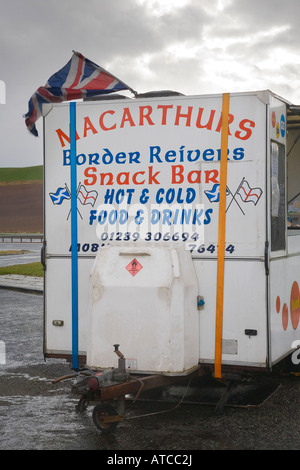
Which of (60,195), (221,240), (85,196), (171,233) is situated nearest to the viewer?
(221,240)

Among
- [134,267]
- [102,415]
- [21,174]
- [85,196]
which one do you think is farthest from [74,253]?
[21,174]

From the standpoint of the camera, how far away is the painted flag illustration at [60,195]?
22.9 feet

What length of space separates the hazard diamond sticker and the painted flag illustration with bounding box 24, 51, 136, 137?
6.88 ft

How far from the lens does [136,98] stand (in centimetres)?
691

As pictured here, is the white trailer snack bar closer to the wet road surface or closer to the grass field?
the wet road surface

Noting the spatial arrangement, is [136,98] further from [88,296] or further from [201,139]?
[88,296]

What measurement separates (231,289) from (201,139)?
1479mm

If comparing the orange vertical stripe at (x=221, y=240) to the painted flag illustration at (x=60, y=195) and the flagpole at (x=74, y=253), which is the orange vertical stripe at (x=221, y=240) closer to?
the flagpole at (x=74, y=253)

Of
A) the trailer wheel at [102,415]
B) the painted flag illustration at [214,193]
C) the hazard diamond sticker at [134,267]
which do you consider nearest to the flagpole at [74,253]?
the hazard diamond sticker at [134,267]

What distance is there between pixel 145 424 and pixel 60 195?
8.05ft

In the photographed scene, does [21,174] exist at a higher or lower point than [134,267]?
higher

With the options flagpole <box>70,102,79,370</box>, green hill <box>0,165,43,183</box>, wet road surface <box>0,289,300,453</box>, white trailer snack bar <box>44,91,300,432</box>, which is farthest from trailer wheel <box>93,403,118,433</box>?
green hill <box>0,165,43,183</box>

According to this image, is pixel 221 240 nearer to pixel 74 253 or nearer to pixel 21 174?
pixel 74 253

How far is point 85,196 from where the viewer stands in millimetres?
6895
